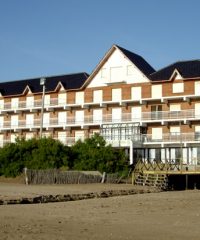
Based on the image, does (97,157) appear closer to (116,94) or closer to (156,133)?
(156,133)

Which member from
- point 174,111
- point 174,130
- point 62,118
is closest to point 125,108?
point 174,111

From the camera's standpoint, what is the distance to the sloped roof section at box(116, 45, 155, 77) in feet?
211

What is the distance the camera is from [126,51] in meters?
65.7

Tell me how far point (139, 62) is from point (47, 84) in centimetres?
1518

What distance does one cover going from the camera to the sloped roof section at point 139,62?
6429 cm

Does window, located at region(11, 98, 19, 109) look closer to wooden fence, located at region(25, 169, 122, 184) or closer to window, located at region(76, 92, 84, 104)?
window, located at region(76, 92, 84, 104)

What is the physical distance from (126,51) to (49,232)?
5301 cm

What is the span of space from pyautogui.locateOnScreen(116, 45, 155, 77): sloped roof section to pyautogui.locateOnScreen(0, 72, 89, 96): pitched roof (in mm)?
8245

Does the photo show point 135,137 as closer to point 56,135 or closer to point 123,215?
point 56,135

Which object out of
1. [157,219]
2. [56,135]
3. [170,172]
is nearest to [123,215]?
[157,219]

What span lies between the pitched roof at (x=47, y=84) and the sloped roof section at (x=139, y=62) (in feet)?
27.1

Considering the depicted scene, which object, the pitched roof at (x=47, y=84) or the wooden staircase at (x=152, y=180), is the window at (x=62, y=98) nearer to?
the pitched roof at (x=47, y=84)

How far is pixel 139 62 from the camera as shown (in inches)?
2613

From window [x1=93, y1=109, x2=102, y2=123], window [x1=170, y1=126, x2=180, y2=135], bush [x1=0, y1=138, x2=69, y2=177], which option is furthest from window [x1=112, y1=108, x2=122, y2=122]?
bush [x1=0, y1=138, x2=69, y2=177]
